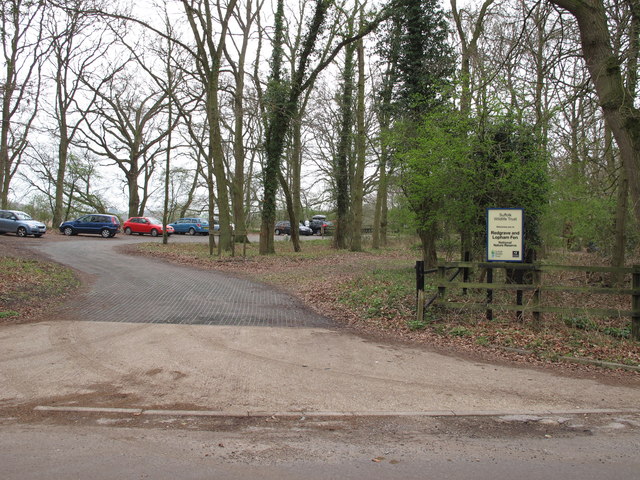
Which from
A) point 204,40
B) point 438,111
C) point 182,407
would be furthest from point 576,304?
point 204,40

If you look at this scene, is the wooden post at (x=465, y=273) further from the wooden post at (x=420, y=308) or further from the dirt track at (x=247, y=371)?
the dirt track at (x=247, y=371)

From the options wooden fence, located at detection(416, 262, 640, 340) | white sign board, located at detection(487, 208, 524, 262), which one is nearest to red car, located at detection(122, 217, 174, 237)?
wooden fence, located at detection(416, 262, 640, 340)

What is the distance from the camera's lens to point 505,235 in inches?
357

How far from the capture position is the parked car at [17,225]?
28266mm

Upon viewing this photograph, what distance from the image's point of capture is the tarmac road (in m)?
4.03

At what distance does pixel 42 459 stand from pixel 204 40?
2262cm

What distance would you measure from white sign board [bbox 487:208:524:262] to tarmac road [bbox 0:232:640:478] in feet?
9.01

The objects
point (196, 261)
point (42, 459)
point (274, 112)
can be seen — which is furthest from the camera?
point (274, 112)

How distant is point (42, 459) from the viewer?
144 inches

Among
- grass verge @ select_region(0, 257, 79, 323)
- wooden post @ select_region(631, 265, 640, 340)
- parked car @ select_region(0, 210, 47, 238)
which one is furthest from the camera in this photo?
parked car @ select_region(0, 210, 47, 238)

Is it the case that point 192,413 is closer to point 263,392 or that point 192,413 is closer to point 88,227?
point 263,392

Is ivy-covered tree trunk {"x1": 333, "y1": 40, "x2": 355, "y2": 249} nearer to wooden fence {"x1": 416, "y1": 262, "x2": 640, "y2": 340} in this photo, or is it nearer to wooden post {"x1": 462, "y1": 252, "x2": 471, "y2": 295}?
wooden post {"x1": 462, "y1": 252, "x2": 471, "y2": 295}

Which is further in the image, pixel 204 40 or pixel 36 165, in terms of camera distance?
pixel 36 165

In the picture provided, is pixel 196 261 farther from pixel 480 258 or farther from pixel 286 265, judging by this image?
pixel 480 258
